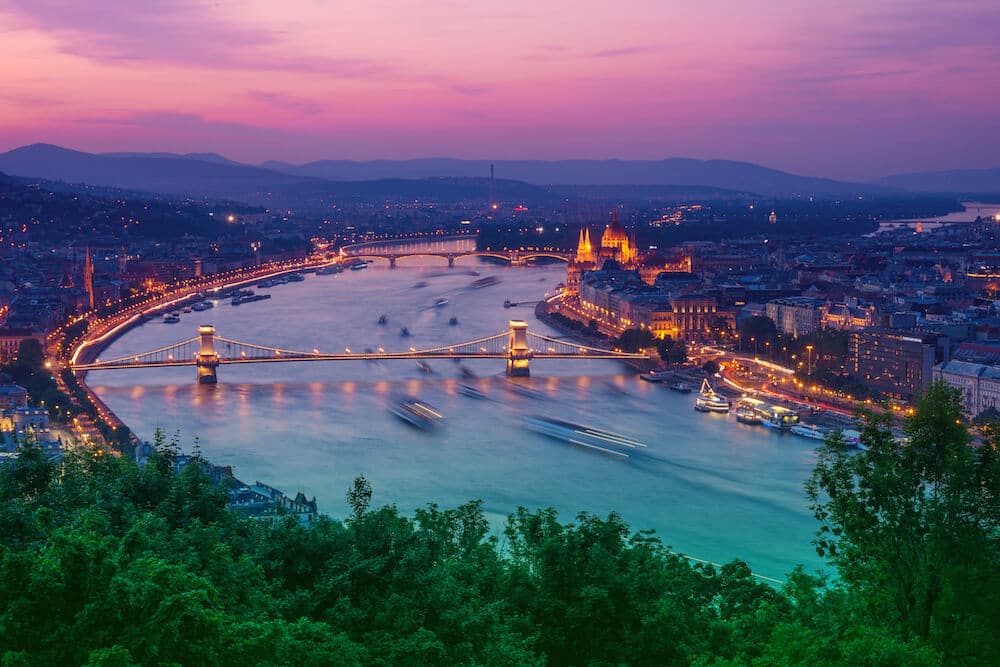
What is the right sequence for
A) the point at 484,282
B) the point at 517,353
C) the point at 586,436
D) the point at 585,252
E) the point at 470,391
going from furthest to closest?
the point at 585,252
the point at 484,282
the point at 517,353
the point at 470,391
the point at 586,436

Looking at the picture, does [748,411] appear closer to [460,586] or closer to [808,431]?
[808,431]

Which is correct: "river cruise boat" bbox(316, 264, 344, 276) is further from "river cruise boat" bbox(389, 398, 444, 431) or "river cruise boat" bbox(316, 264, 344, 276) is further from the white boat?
the white boat

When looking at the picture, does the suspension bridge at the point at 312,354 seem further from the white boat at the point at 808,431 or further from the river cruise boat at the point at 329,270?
the river cruise boat at the point at 329,270

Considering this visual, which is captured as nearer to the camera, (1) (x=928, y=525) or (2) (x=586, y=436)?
(1) (x=928, y=525)

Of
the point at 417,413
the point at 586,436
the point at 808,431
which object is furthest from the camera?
the point at 417,413

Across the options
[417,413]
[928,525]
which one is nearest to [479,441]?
[417,413]

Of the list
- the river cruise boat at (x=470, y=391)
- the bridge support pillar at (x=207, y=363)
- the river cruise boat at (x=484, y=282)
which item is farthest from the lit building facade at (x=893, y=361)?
the river cruise boat at (x=484, y=282)

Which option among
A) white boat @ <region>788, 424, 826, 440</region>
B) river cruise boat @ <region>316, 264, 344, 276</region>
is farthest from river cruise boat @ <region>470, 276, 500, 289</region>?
white boat @ <region>788, 424, 826, 440</region>
